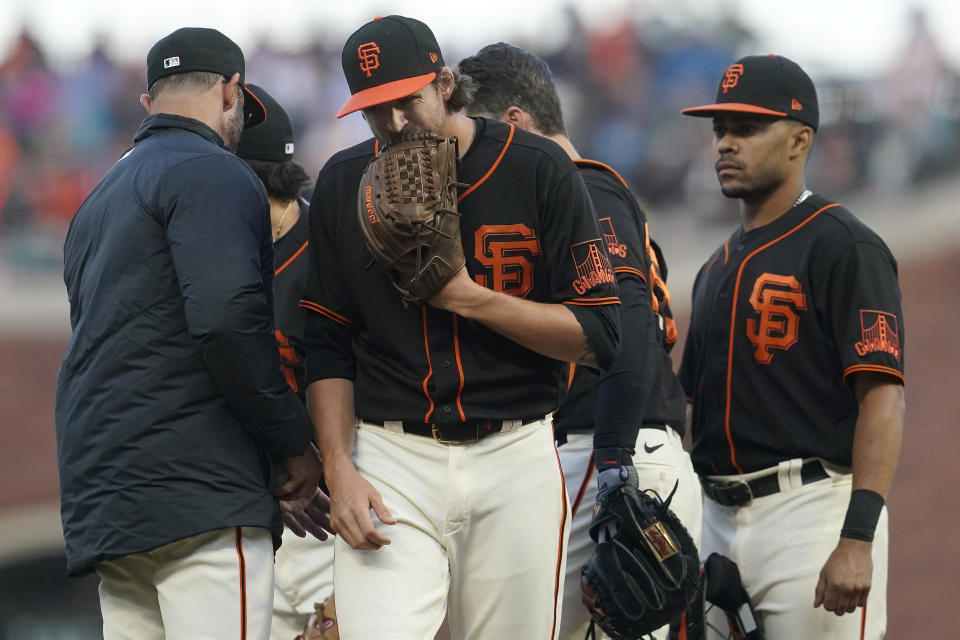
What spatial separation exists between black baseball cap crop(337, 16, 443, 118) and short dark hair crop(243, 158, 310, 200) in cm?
128

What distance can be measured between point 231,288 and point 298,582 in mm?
1688

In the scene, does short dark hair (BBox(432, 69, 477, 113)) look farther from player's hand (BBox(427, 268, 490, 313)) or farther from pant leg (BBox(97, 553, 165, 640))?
pant leg (BBox(97, 553, 165, 640))

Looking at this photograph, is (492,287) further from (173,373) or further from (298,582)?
(298,582)

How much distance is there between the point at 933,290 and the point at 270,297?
1205cm

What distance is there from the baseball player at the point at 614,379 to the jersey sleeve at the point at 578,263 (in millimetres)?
537

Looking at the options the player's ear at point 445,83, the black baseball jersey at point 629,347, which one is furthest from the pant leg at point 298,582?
the player's ear at point 445,83

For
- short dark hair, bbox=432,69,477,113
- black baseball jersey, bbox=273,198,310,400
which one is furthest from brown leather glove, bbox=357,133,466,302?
black baseball jersey, bbox=273,198,310,400

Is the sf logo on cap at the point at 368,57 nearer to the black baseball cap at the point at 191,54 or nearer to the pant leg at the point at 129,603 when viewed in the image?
the black baseball cap at the point at 191,54

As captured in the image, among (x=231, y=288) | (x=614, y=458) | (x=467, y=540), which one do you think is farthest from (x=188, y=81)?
(x=614, y=458)

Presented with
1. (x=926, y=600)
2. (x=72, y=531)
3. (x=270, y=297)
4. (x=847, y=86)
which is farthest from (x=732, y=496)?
(x=847, y=86)

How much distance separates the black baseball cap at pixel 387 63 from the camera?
2.88 m

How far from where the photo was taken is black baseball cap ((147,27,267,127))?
3.18m

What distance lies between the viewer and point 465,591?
2965mm

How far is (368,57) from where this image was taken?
290cm
